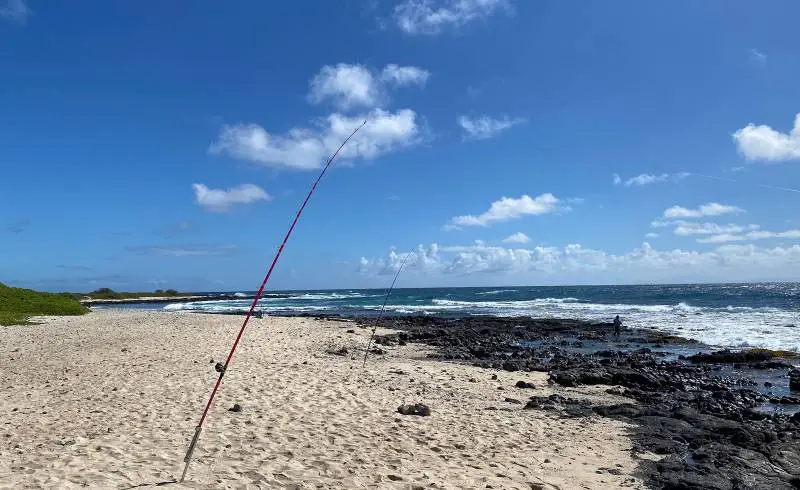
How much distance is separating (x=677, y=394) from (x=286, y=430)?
1028cm

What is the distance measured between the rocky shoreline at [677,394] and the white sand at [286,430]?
749 mm

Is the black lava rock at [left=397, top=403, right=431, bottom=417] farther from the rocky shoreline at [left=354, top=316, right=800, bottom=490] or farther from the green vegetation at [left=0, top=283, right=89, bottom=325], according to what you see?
the green vegetation at [left=0, top=283, right=89, bottom=325]

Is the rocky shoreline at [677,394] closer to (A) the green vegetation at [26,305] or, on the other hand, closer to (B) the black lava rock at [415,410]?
(B) the black lava rock at [415,410]

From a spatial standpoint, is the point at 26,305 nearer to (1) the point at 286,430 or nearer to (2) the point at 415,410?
(1) the point at 286,430

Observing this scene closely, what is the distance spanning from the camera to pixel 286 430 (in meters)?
8.12

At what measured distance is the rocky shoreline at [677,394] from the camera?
750 centimetres

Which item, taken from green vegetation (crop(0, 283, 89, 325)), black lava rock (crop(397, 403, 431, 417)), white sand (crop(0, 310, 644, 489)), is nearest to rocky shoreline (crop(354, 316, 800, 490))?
white sand (crop(0, 310, 644, 489))

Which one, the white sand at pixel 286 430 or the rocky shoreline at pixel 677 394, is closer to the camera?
the white sand at pixel 286 430

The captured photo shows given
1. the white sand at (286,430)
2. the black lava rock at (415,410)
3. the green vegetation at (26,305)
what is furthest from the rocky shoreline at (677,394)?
the green vegetation at (26,305)

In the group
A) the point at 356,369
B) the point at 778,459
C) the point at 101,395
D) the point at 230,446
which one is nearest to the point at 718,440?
the point at 778,459

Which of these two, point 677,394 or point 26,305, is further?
point 26,305

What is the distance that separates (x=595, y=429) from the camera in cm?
936

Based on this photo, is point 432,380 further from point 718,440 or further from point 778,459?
point 778,459

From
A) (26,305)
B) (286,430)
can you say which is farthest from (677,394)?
(26,305)
